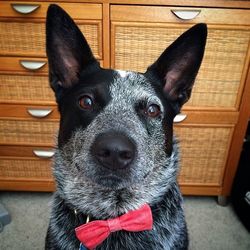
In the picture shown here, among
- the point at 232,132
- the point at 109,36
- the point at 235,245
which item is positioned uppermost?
the point at 109,36

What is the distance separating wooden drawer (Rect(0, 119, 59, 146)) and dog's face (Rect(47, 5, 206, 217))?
62 centimetres

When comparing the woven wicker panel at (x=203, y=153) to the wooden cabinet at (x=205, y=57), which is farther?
the woven wicker panel at (x=203, y=153)

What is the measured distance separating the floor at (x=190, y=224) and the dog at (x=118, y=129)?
0.62 meters

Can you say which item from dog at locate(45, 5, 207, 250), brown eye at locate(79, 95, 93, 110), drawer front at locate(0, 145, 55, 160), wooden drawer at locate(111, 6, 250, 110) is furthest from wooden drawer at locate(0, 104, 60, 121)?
brown eye at locate(79, 95, 93, 110)

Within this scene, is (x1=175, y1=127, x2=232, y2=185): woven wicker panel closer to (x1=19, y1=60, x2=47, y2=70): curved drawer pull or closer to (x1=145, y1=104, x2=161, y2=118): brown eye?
(x1=145, y1=104, x2=161, y2=118): brown eye

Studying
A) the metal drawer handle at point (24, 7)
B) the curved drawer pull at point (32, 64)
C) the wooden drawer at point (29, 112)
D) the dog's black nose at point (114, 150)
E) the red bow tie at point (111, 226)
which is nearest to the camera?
the dog's black nose at point (114, 150)

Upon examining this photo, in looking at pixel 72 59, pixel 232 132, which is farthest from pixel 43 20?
pixel 232 132

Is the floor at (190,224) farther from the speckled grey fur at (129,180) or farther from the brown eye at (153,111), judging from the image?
the brown eye at (153,111)

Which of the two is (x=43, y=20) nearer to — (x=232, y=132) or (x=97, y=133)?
(x=97, y=133)

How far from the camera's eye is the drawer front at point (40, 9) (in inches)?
51.1

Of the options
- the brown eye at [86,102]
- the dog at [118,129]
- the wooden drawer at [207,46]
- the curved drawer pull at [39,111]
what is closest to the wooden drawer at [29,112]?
the curved drawer pull at [39,111]

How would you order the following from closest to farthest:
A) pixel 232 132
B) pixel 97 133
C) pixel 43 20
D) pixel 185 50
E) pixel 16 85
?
pixel 97 133, pixel 185 50, pixel 43 20, pixel 16 85, pixel 232 132

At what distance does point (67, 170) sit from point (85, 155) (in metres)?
0.18

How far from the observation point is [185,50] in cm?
96
